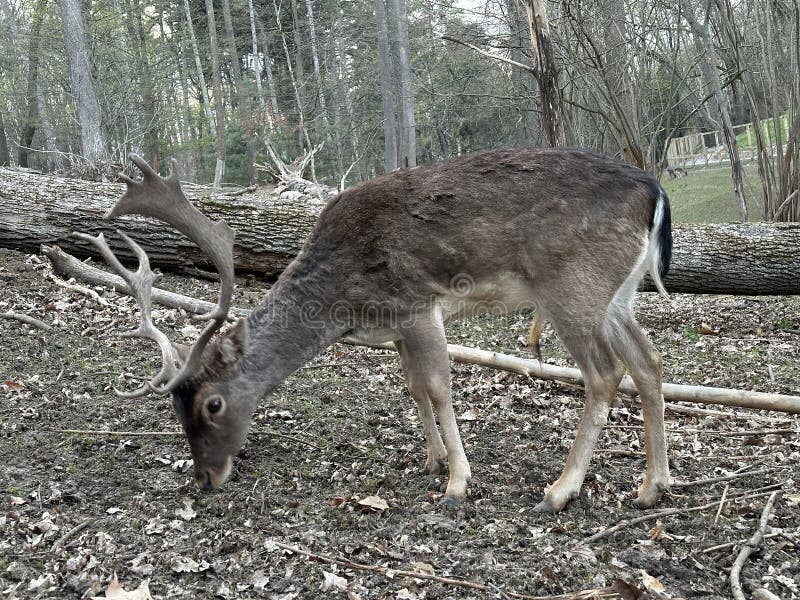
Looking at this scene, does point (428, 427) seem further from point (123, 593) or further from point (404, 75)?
point (404, 75)

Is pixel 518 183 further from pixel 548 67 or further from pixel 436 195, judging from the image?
pixel 548 67

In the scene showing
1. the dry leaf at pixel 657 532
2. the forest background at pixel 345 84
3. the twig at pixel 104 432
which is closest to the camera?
the dry leaf at pixel 657 532

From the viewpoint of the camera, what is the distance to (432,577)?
12.4 ft

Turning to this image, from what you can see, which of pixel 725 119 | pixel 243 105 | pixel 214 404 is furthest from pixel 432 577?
pixel 243 105

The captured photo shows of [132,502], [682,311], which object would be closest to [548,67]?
[682,311]

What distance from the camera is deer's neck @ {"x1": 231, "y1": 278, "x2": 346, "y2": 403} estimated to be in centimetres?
493

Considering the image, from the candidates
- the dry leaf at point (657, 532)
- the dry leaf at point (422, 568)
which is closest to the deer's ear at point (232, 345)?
the dry leaf at point (422, 568)

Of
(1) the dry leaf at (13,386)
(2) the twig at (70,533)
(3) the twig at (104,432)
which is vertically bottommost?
(2) the twig at (70,533)

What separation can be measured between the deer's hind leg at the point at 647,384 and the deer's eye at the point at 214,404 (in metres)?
2.49

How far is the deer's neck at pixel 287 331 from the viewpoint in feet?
16.2

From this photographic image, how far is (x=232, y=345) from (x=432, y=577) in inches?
75.6

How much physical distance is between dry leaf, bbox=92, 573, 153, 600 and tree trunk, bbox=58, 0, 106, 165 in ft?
57.5

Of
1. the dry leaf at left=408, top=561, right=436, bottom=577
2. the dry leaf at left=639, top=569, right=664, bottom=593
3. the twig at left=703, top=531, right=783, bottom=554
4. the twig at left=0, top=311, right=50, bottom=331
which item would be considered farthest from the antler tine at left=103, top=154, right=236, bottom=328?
the twig at left=703, top=531, right=783, bottom=554

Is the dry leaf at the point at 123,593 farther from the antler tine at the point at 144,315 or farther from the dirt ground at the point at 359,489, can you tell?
the antler tine at the point at 144,315
